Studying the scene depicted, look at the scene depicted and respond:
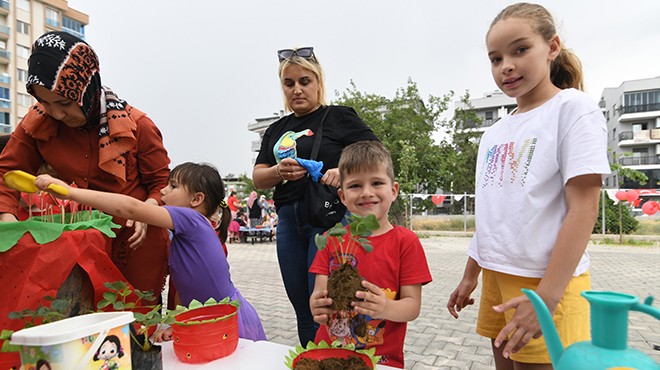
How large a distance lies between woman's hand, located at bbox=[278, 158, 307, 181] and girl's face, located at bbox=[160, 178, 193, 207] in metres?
0.56

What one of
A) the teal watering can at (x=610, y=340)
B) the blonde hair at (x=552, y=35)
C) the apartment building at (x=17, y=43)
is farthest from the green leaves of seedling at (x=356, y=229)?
the apartment building at (x=17, y=43)

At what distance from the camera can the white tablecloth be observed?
52.3 inches

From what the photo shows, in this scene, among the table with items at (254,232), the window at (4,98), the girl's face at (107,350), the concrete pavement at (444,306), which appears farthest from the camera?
the window at (4,98)

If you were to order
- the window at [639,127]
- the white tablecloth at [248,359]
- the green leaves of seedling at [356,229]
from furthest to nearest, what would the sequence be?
the window at [639,127], the white tablecloth at [248,359], the green leaves of seedling at [356,229]

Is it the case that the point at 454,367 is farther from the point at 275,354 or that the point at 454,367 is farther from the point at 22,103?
the point at 22,103

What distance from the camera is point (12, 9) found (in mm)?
34406

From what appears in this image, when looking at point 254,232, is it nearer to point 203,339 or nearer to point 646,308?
point 203,339

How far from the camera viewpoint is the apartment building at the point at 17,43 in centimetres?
3359

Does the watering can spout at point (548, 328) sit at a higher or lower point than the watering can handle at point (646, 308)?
lower

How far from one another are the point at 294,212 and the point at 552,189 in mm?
1368

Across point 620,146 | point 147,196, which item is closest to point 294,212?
point 147,196

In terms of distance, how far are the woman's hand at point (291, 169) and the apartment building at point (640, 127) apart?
48.2 m

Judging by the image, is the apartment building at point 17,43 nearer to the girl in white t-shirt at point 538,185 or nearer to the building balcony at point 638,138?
the girl in white t-shirt at point 538,185

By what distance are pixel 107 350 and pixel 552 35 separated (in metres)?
1.59
